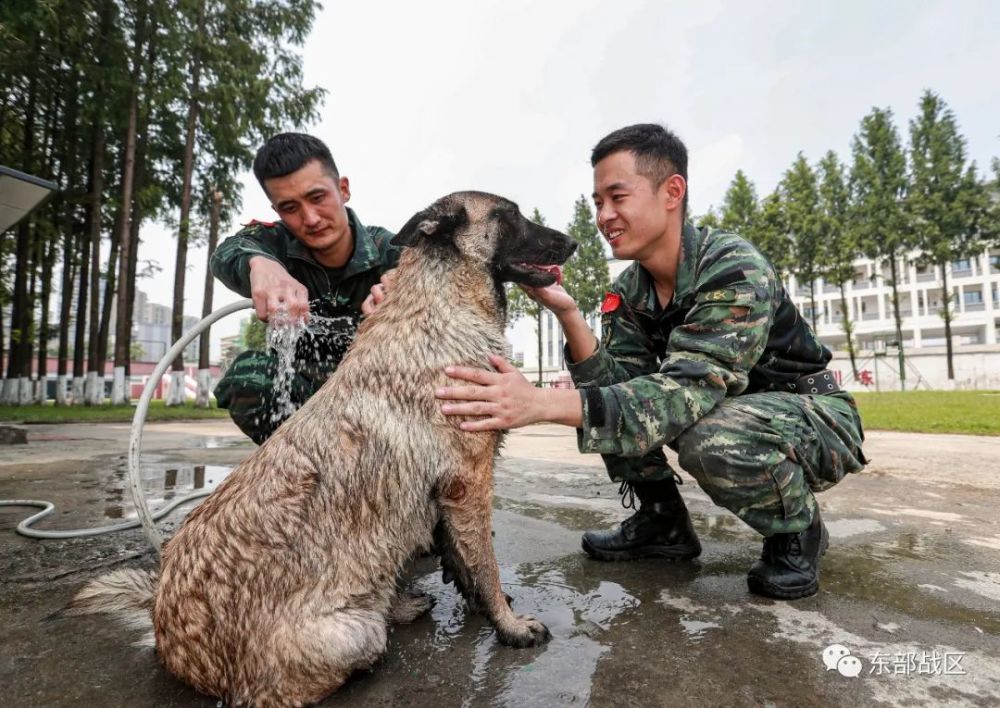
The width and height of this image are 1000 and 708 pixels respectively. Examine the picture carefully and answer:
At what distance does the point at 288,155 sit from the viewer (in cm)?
339

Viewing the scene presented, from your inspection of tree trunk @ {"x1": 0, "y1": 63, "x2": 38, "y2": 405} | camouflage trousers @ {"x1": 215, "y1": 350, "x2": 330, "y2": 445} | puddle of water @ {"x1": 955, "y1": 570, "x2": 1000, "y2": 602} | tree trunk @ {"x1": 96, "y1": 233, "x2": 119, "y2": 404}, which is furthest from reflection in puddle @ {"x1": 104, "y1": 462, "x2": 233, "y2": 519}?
tree trunk @ {"x1": 0, "y1": 63, "x2": 38, "y2": 405}

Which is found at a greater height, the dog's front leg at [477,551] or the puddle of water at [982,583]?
the dog's front leg at [477,551]

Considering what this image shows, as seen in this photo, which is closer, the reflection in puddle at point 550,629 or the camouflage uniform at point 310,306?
the reflection in puddle at point 550,629

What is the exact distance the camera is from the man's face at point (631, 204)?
3053 millimetres

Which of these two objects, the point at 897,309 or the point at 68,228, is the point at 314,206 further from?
the point at 897,309

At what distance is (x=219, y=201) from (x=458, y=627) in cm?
2450

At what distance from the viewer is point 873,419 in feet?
41.8

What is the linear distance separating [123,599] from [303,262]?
226 cm

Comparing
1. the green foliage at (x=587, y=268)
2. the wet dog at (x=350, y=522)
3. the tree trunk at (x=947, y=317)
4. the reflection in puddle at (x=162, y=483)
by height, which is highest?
the green foliage at (x=587, y=268)

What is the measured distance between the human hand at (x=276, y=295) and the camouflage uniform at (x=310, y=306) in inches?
23.2

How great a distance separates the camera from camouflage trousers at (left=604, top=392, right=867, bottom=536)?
2.62 metres

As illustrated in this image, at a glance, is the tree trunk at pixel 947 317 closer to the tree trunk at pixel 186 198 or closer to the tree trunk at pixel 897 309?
the tree trunk at pixel 897 309

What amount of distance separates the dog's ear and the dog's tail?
75.6 inches

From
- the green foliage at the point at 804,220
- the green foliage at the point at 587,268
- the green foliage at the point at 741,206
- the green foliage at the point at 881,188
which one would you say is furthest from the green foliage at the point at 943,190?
the green foliage at the point at 587,268
